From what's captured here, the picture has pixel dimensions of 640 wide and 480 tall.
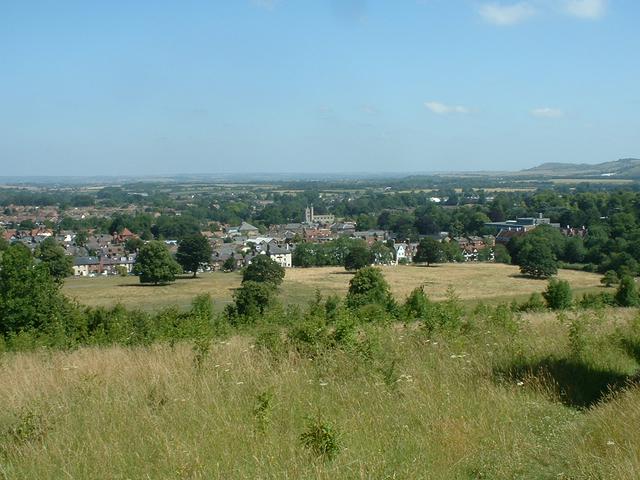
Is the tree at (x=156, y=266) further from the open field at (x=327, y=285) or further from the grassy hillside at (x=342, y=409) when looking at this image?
the grassy hillside at (x=342, y=409)

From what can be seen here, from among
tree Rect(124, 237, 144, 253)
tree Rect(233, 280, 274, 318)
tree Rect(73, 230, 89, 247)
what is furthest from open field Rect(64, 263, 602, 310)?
tree Rect(73, 230, 89, 247)

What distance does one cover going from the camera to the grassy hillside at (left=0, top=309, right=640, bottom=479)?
165 inches

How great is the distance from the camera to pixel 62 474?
4281 millimetres

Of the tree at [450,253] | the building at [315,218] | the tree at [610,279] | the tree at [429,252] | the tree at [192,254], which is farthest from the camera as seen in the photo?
the building at [315,218]

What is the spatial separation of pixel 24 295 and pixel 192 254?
41825 mm

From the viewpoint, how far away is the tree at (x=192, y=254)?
59.0m

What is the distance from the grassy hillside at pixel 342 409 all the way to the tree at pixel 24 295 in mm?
9846

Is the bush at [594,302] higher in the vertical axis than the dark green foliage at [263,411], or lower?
lower

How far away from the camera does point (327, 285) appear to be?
157 feet

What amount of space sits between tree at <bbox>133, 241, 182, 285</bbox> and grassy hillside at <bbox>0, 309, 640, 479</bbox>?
4462 cm

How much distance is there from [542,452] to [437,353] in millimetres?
2635

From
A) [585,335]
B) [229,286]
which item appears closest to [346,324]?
[585,335]

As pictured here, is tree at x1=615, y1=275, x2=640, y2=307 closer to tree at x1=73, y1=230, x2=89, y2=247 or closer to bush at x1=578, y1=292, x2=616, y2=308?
bush at x1=578, y1=292, x2=616, y2=308

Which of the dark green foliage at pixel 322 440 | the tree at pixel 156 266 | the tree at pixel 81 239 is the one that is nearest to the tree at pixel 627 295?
the dark green foliage at pixel 322 440
